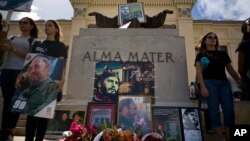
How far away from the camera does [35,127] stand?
3258 millimetres

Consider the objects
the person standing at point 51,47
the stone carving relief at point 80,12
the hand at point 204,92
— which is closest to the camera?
the person standing at point 51,47

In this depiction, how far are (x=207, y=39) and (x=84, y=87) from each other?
6.06 feet

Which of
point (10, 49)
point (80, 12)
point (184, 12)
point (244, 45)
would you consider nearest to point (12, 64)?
point (10, 49)

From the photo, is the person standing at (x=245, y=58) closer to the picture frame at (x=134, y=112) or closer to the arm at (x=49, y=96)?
the picture frame at (x=134, y=112)

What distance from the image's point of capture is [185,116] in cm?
380

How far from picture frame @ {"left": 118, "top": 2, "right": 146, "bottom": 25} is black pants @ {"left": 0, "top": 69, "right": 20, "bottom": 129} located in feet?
7.99

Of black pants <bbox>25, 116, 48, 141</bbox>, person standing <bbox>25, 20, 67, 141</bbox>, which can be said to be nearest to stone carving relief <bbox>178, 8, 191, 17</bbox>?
person standing <bbox>25, 20, 67, 141</bbox>

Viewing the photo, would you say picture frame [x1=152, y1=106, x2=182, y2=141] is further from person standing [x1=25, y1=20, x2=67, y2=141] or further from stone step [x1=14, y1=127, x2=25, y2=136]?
stone step [x1=14, y1=127, x2=25, y2=136]

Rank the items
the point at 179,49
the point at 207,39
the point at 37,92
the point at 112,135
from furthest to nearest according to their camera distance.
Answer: the point at 179,49, the point at 207,39, the point at 37,92, the point at 112,135

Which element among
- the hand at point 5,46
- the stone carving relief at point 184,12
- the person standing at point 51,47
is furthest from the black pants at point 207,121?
the stone carving relief at point 184,12

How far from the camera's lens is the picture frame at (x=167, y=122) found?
3623mm

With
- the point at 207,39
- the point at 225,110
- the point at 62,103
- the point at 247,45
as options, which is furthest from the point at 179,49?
the point at 62,103

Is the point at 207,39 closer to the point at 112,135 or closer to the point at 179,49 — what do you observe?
the point at 179,49

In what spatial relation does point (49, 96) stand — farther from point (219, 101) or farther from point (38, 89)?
point (219, 101)
